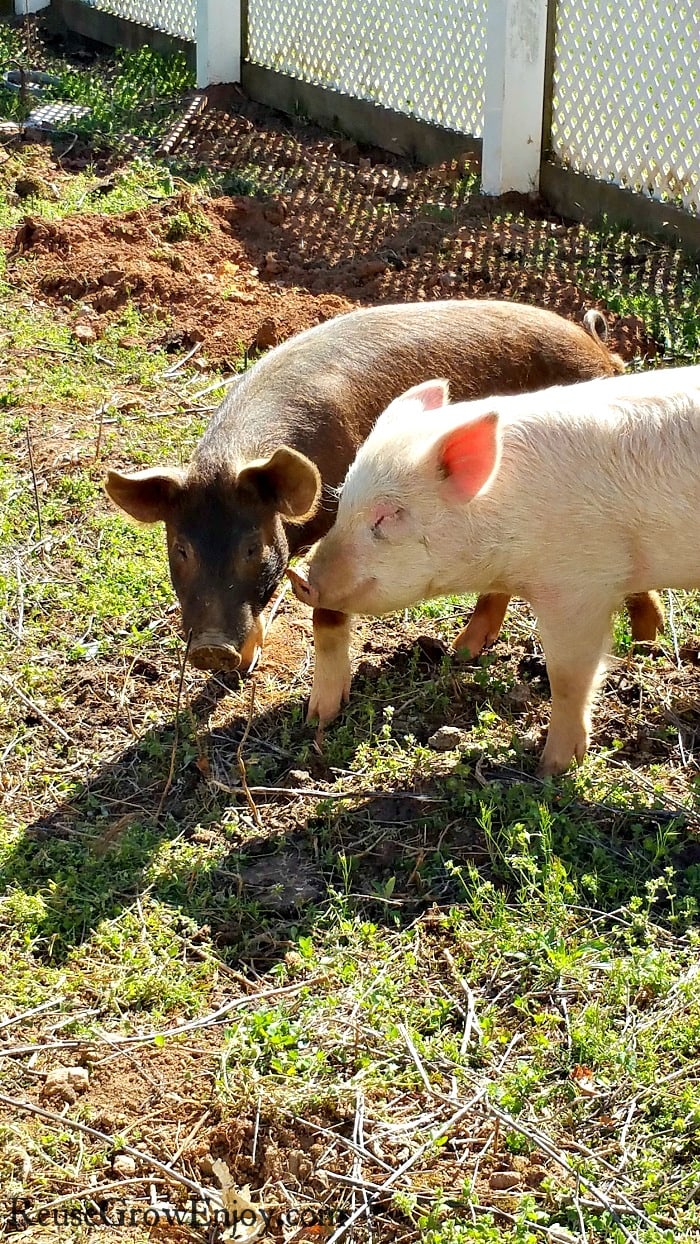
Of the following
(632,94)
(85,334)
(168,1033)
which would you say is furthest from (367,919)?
(632,94)

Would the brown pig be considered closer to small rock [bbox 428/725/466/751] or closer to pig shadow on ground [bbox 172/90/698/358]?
small rock [bbox 428/725/466/751]

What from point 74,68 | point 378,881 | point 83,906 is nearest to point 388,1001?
point 378,881

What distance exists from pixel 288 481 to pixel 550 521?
30.1 inches

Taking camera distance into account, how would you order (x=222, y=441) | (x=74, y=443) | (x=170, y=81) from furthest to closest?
(x=170, y=81) < (x=74, y=443) < (x=222, y=441)

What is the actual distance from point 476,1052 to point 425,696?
1.63 metres

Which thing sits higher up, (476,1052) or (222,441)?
(222,441)

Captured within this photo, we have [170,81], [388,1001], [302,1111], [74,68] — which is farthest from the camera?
[74,68]

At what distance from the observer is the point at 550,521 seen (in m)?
4.09

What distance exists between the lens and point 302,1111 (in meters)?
2.92

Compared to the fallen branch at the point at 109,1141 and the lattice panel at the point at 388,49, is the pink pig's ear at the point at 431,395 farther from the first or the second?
the lattice panel at the point at 388,49

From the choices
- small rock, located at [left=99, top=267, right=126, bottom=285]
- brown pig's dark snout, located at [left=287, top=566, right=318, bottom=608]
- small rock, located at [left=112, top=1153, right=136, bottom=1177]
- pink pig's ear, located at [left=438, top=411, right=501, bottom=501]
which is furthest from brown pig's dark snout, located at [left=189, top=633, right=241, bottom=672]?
small rock, located at [left=99, top=267, right=126, bottom=285]

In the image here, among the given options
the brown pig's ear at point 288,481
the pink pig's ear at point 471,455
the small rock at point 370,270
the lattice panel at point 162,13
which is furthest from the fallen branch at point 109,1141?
the lattice panel at point 162,13

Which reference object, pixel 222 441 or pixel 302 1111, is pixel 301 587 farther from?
pixel 302 1111

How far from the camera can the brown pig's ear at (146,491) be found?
413 cm
